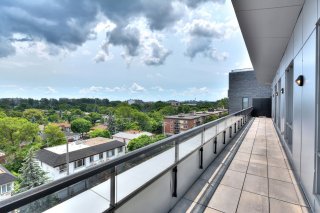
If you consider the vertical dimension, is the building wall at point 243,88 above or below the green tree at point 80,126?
above

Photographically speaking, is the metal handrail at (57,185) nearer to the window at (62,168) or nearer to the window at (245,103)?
the window at (62,168)

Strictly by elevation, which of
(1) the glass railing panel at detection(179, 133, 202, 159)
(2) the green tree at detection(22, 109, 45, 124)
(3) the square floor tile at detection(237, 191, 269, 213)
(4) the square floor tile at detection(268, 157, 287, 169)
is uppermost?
(1) the glass railing panel at detection(179, 133, 202, 159)

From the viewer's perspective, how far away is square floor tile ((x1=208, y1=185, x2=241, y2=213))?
2.28m

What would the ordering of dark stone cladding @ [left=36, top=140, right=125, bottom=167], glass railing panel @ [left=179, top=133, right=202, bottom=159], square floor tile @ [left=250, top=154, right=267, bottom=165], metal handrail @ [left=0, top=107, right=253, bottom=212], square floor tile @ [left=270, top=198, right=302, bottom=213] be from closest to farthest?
metal handrail @ [left=0, top=107, right=253, bottom=212]
square floor tile @ [left=270, top=198, right=302, bottom=213]
glass railing panel @ [left=179, top=133, right=202, bottom=159]
square floor tile @ [left=250, top=154, right=267, bottom=165]
dark stone cladding @ [left=36, top=140, right=125, bottom=167]

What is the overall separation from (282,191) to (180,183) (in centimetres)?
162

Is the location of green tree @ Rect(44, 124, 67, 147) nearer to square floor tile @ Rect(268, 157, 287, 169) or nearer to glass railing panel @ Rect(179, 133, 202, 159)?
glass railing panel @ Rect(179, 133, 202, 159)

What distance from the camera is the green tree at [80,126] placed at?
44.0 m

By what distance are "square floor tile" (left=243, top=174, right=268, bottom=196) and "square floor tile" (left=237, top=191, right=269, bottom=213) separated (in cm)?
14

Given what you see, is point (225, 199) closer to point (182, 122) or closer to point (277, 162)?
point (277, 162)

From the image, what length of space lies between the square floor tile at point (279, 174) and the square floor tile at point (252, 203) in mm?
891

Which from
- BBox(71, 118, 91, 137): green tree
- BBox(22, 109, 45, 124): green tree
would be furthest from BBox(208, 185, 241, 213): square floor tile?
BBox(71, 118, 91, 137): green tree

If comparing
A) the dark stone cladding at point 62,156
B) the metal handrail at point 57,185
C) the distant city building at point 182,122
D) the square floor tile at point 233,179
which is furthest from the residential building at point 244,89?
the metal handrail at point 57,185

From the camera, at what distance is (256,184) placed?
2893mm

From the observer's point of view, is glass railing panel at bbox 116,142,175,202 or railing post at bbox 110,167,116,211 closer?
railing post at bbox 110,167,116,211
